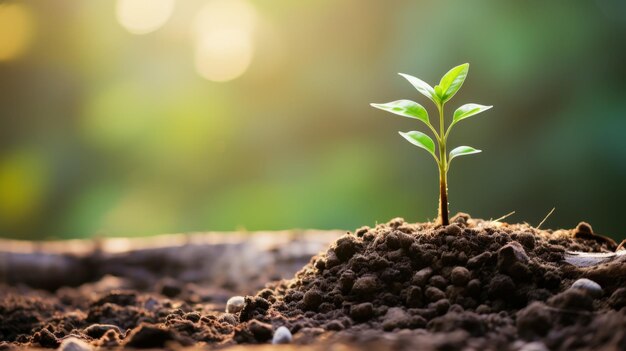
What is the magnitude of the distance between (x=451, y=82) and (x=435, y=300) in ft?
2.11

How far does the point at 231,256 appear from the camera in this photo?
11.4 feet

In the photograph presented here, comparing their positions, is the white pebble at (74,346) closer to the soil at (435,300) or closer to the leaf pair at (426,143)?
the soil at (435,300)

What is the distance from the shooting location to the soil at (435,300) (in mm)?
1203

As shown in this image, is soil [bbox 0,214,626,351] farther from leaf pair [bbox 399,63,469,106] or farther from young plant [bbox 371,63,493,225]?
leaf pair [bbox 399,63,469,106]

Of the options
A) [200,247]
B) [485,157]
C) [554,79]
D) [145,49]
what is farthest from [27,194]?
[554,79]

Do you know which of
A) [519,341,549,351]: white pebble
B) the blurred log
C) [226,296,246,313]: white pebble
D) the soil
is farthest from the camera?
the blurred log

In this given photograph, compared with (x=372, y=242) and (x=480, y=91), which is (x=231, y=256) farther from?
(x=480, y=91)

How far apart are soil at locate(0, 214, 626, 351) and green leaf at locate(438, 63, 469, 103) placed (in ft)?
1.27

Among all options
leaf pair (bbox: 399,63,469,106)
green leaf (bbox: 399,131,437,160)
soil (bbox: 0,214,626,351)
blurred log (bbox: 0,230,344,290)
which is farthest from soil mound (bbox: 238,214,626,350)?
blurred log (bbox: 0,230,344,290)

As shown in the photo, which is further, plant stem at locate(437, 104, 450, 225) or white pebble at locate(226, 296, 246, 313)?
white pebble at locate(226, 296, 246, 313)

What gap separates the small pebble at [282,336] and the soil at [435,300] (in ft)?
0.07

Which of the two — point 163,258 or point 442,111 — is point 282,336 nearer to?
point 442,111

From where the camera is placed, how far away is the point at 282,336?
1.30 meters

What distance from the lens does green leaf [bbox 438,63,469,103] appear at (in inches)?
66.5
